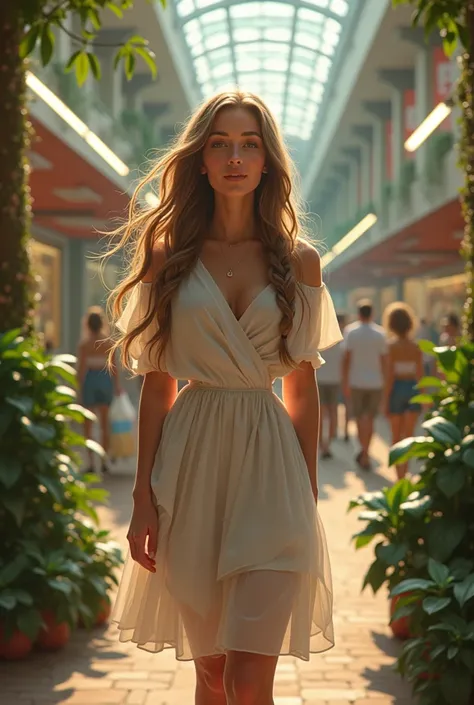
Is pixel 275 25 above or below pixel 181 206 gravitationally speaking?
above

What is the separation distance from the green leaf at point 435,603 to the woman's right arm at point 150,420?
1497 millimetres

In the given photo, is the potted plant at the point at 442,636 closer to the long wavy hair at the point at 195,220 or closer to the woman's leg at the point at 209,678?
the woman's leg at the point at 209,678

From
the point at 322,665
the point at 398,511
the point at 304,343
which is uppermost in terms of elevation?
the point at 304,343

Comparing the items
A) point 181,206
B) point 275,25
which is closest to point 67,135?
point 181,206

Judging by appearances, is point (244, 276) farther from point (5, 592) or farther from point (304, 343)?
point (5, 592)

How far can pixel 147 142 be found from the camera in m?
25.2

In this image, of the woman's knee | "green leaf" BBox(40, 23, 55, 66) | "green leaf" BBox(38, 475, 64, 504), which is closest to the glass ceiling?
"green leaf" BBox(40, 23, 55, 66)

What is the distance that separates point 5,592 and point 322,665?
1.44m

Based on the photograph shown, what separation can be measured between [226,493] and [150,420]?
0.28m

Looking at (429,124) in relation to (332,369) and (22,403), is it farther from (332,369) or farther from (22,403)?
(22,403)

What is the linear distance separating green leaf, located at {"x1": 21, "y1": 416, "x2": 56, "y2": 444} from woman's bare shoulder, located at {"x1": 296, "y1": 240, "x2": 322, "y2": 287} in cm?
218

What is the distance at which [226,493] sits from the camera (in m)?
2.77

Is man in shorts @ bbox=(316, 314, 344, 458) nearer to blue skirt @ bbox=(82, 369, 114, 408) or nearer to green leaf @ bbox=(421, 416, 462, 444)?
blue skirt @ bbox=(82, 369, 114, 408)

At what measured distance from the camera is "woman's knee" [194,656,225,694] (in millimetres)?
2816
